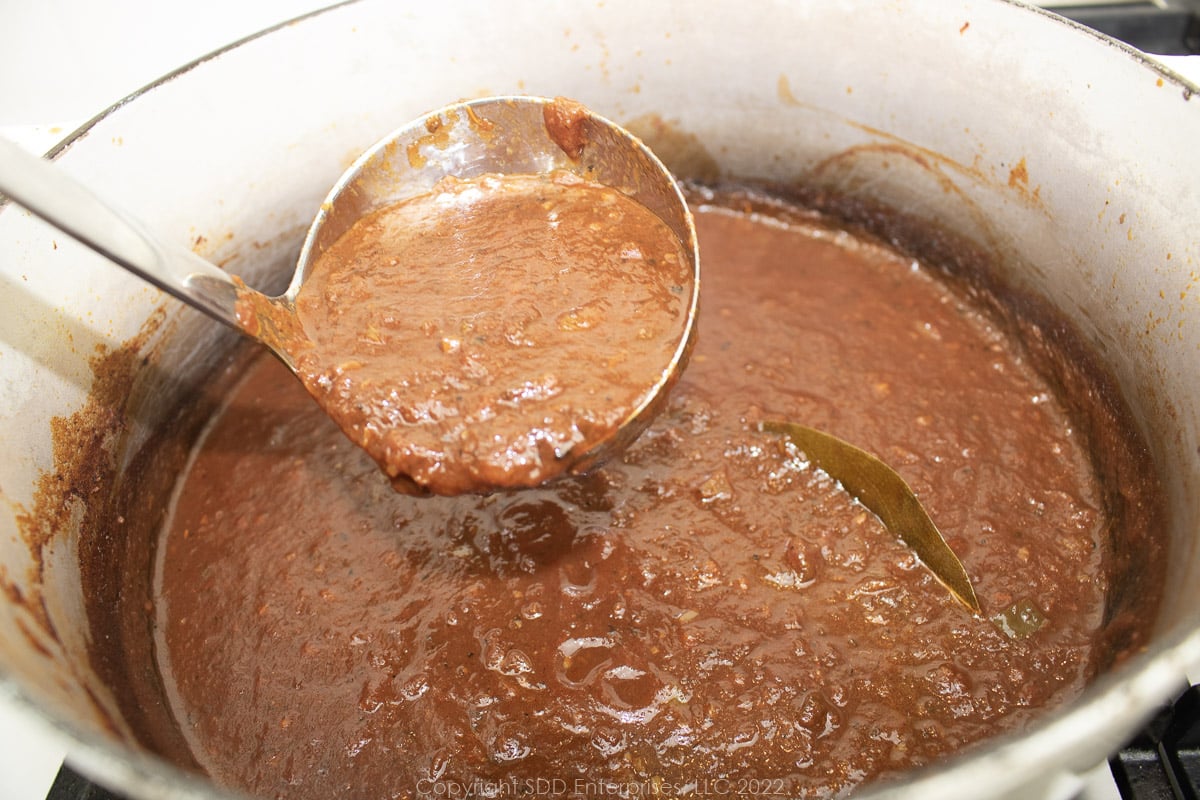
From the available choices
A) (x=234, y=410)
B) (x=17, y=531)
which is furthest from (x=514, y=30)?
(x=17, y=531)

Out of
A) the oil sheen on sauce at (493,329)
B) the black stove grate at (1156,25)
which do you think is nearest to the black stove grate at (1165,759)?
the oil sheen on sauce at (493,329)

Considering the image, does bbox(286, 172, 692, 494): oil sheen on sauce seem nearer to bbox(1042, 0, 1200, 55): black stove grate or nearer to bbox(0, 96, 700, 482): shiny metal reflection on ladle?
bbox(0, 96, 700, 482): shiny metal reflection on ladle

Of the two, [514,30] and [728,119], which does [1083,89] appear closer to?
[728,119]

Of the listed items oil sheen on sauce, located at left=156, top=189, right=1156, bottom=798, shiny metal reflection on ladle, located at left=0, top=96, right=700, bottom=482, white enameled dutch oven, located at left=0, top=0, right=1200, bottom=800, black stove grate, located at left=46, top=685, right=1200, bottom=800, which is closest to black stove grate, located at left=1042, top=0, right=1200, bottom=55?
white enameled dutch oven, located at left=0, top=0, right=1200, bottom=800

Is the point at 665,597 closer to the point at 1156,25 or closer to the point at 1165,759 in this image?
the point at 1165,759

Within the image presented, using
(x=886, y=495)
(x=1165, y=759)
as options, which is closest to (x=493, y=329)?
(x=886, y=495)

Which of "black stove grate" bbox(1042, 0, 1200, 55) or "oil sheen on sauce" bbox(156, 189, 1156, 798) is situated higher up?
"black stove grate" bbox(1042, 0, 1200, 55)

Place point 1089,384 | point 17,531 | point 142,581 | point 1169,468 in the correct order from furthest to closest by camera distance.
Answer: point 1089,384, point 142,581, point 1169,468, point 17,531
